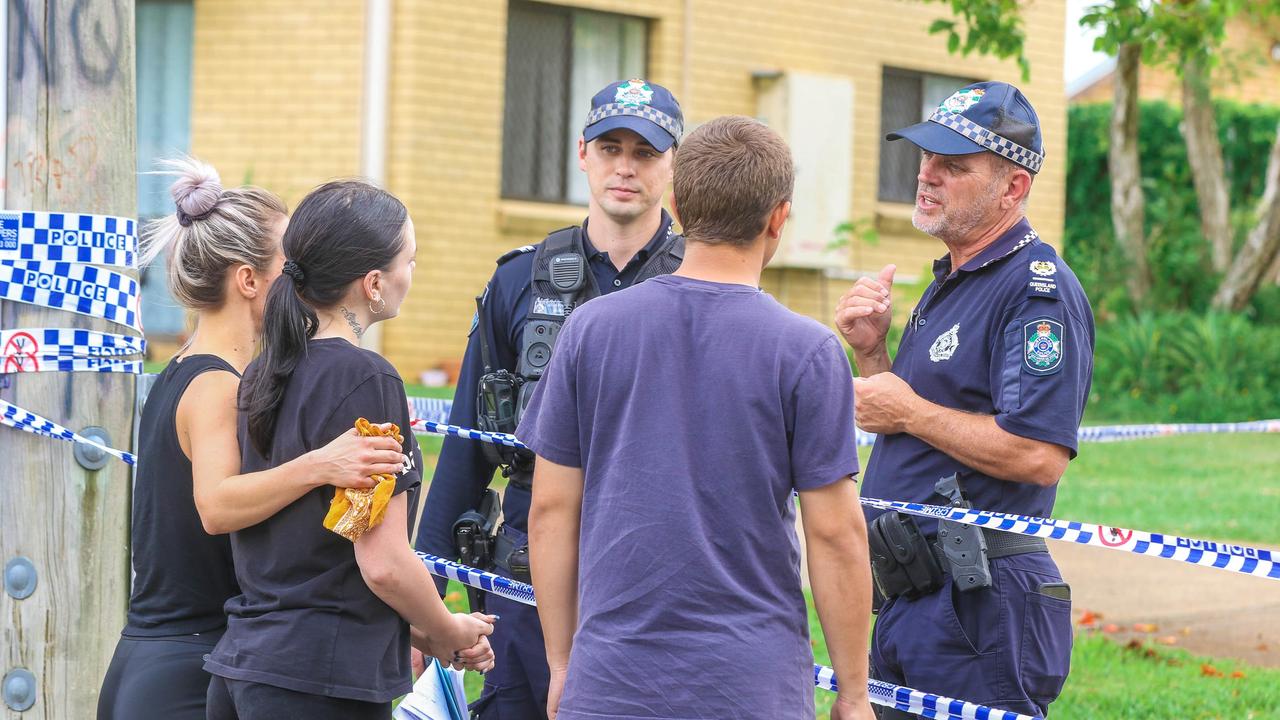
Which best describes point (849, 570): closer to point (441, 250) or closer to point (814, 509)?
point (814, 509)

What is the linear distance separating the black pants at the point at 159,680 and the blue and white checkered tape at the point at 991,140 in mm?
2165

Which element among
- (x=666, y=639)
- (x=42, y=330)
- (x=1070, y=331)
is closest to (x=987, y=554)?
(x=1070, y=331)

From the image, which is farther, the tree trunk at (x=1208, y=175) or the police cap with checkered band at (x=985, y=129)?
the tree trunk at (x=1208, y=175)

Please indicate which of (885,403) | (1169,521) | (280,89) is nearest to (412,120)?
(280,89)

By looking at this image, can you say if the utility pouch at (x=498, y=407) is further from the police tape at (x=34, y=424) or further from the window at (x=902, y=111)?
the window at (x=902, y=111)

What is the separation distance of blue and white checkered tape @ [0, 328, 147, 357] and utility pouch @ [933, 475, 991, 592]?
2.45 metres

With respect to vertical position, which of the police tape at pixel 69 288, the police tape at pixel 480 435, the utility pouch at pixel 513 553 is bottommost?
the utility pouch at pixel 513 553

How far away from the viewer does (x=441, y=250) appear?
1400 cm

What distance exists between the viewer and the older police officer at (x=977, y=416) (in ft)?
11.3

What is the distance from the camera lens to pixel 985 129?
3654 millimetres

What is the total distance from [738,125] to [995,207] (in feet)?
3.51

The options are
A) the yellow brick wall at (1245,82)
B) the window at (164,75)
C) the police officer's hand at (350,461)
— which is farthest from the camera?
the yellow brick wall at (1245,82)

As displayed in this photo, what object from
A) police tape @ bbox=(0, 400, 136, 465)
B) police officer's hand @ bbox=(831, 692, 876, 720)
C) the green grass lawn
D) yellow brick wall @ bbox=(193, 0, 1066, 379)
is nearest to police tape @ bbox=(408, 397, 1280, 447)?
the green grass lawn

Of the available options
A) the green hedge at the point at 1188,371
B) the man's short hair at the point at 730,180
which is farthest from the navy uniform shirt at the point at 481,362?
the green hedge at the point at 1188,371
